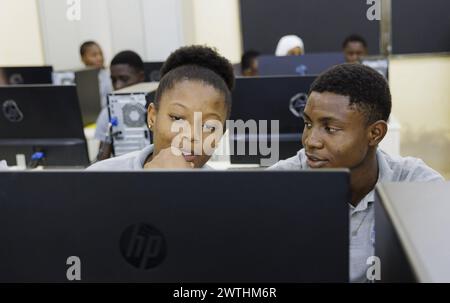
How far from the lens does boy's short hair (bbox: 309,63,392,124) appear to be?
1.18 m

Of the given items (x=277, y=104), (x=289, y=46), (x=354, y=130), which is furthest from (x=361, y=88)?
(x=289, y=46)

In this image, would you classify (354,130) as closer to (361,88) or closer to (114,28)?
(361,88)

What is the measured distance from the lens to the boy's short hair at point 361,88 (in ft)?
3.86

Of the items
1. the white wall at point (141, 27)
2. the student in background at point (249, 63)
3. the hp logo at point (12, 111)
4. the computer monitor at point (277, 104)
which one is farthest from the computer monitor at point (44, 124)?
the white wall at point (141, 27)

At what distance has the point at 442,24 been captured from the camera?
4.49 m

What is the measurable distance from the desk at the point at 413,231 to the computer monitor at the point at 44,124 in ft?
5.09

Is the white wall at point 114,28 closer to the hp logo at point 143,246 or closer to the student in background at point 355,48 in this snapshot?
the student in background at point 355,48

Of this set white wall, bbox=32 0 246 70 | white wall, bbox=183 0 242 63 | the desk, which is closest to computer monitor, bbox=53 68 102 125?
white wall, bbox=32 0 246 70

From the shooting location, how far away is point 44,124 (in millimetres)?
1968

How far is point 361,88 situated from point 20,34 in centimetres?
432

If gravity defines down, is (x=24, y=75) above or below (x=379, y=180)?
above

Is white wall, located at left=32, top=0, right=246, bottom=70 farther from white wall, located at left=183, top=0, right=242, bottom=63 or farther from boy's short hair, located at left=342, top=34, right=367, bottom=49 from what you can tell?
boy's short hair, located at left=342, top=34, right=367, bottom=49
